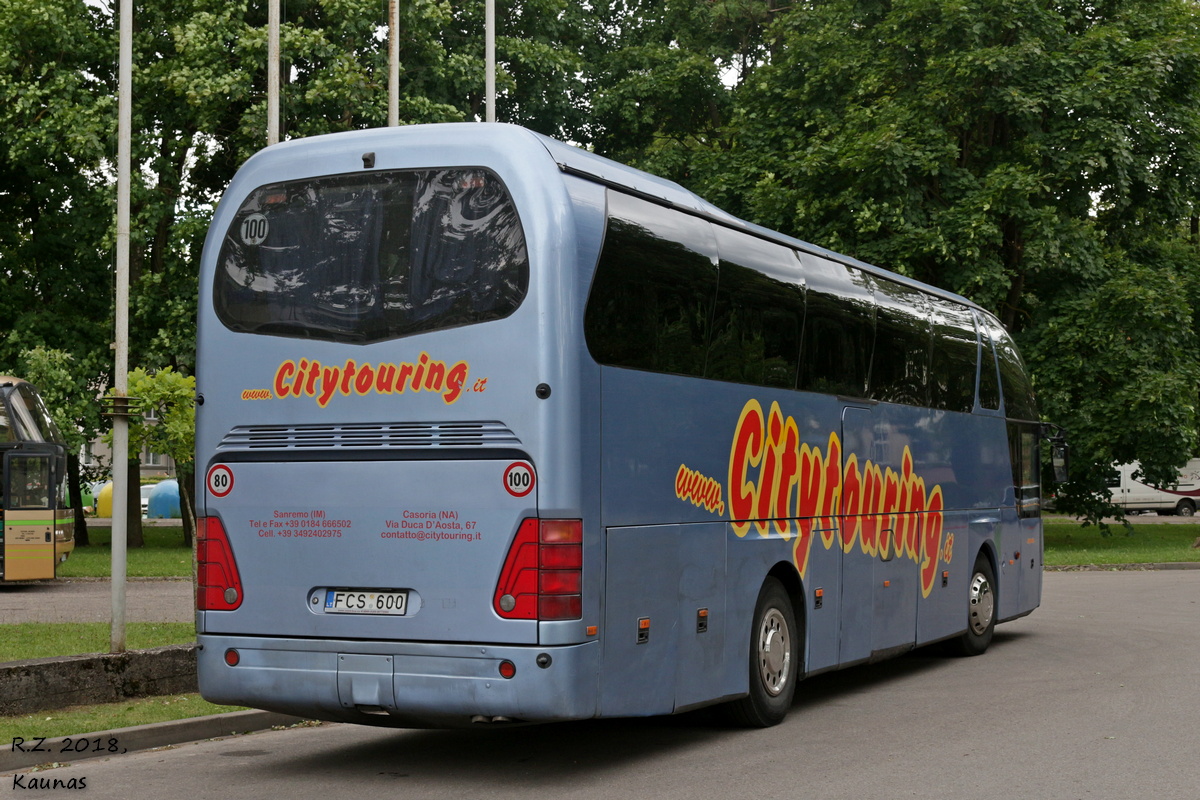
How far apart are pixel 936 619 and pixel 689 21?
26.6m

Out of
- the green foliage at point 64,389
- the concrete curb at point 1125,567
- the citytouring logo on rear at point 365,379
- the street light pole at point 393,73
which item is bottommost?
the concrete curb at point 1125,567

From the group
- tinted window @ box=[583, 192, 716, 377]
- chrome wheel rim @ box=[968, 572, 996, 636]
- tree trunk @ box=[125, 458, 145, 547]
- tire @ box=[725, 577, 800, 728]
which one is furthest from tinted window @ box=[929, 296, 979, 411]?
tree trunk @ box=[125, 458, 145, 547]

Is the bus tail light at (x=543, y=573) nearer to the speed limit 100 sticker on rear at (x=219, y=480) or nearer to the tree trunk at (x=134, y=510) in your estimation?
the speed limit 100 sticker on rear at (x=219, y=480)

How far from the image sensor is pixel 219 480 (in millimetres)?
8523

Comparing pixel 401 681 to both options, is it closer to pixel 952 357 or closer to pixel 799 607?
pixel 799 607

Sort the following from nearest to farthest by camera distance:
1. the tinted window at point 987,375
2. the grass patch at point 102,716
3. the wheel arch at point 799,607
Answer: the grass patch at point 102,716, the wheel arch at point 799,607, the tinted window at point 987,375

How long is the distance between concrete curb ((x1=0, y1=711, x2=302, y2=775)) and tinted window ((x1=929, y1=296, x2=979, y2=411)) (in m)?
6.84

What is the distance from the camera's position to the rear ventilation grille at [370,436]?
7.78 meters

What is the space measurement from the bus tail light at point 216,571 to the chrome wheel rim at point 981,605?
8.60 meters

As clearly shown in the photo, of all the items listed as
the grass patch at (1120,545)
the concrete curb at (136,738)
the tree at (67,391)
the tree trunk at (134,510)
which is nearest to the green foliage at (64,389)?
the tree at (67,391)

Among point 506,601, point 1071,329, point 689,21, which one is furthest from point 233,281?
point 689,21

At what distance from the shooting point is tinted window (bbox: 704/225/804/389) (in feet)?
31.1

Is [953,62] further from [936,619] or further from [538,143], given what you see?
[538,143]

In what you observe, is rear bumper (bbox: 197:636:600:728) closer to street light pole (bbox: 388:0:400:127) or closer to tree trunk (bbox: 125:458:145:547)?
street light pole (bbox: 388:0:400:127)
